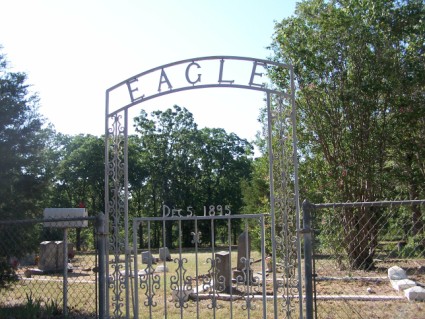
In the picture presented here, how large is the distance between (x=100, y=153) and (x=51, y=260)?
23.2 meters

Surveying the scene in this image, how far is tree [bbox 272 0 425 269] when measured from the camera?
13.5 m

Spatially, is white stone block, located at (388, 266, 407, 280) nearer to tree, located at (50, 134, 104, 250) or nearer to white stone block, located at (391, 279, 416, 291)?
white stone block, located at (391, 279, 416, 291)

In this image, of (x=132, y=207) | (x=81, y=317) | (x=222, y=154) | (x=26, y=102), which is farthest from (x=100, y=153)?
(x=81, y=317)

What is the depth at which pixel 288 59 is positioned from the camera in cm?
1423

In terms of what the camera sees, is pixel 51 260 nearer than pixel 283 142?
No

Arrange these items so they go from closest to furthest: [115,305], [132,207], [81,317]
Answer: [115,305], [81,317], [132,207]

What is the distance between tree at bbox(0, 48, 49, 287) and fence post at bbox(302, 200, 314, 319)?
6.06 m

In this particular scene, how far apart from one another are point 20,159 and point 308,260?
646 cm

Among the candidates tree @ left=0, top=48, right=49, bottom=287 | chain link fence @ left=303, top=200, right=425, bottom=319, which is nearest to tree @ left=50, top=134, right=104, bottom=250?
chain link fence @ left=303, top=200, right=425, bottom=319

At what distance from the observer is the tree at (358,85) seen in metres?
13.5

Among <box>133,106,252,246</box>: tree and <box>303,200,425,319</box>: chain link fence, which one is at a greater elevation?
<box>133,106,252,246</box>: tree

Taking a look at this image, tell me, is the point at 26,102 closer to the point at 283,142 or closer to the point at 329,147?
the point at 283,142

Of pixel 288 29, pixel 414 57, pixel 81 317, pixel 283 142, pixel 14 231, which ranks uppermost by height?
pixel 288 29

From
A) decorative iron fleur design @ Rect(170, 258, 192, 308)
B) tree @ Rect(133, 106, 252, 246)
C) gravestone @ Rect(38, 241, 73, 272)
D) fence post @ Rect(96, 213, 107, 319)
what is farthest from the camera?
tree @ Rect(133, 106, 252, 246)
